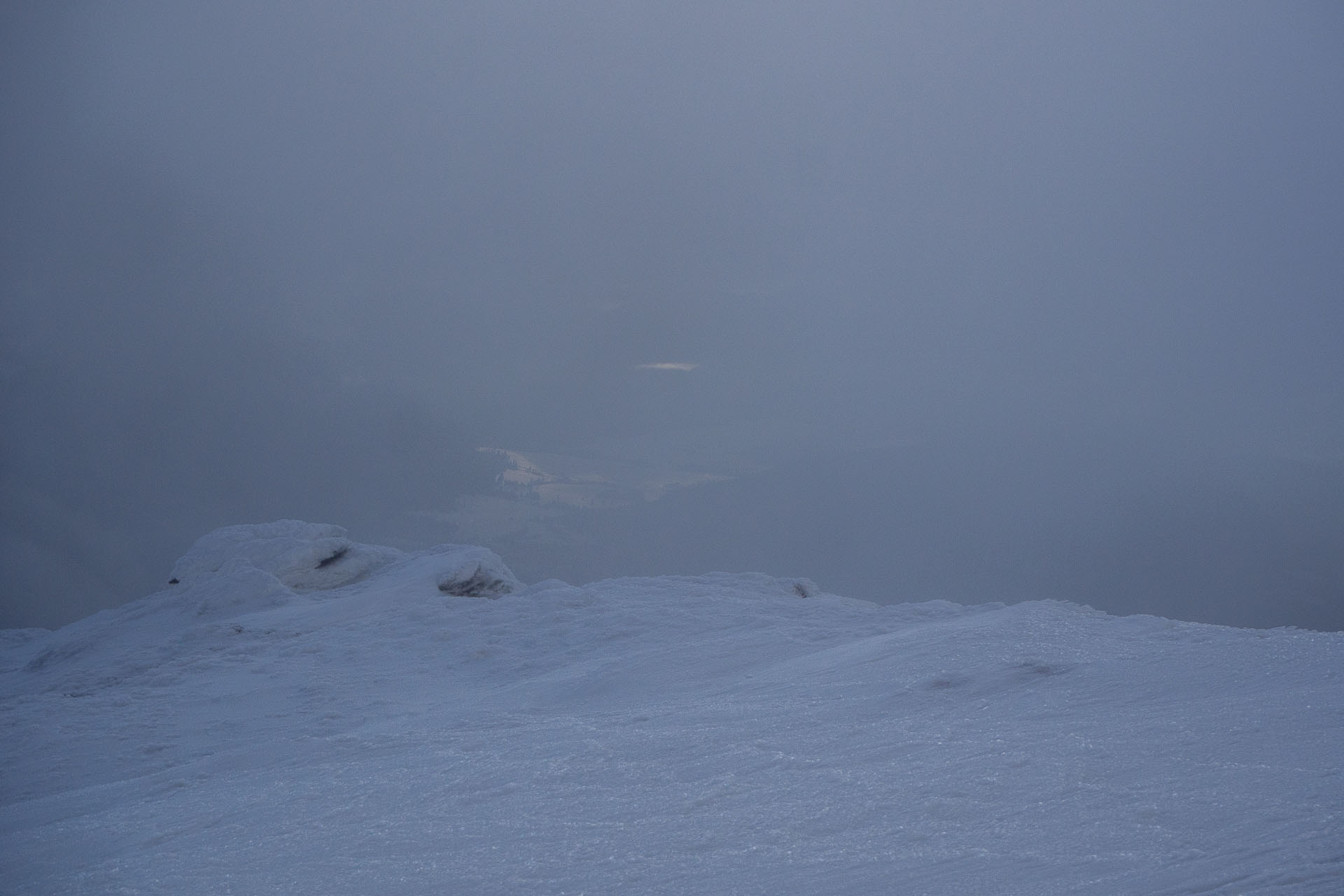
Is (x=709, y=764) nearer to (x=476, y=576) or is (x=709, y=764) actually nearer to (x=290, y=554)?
(x=476, y=576)

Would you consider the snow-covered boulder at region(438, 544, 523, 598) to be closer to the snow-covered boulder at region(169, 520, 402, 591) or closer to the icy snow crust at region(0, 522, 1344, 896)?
the snow-covered boulder at region(169, 520, 402, 591)

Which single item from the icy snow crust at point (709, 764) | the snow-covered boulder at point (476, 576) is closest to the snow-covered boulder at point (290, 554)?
the snow-covered boulder at point (476, 576)

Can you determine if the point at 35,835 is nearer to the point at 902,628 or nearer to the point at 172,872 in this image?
the point at 172,872

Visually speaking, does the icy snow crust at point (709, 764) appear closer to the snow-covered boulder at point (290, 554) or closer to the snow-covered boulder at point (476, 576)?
the snow-covered boulder at point (476, 576)

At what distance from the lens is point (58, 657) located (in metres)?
8.71

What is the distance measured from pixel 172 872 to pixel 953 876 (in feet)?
9.38

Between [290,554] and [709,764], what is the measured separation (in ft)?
28.3

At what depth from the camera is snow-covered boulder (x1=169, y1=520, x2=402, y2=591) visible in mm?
10664

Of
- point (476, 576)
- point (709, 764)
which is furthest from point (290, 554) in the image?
point (709, 764)

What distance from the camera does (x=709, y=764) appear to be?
144 inches

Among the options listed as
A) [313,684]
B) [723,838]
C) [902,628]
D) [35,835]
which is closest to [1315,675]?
[723,838]

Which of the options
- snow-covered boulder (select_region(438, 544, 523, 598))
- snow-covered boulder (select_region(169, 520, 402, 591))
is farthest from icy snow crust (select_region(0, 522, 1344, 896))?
snow-covered boulder (select_region(169, 520, 402, 591))

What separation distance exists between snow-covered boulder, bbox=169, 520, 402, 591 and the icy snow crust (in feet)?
10.0

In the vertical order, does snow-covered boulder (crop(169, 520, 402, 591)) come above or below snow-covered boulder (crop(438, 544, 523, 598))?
above
